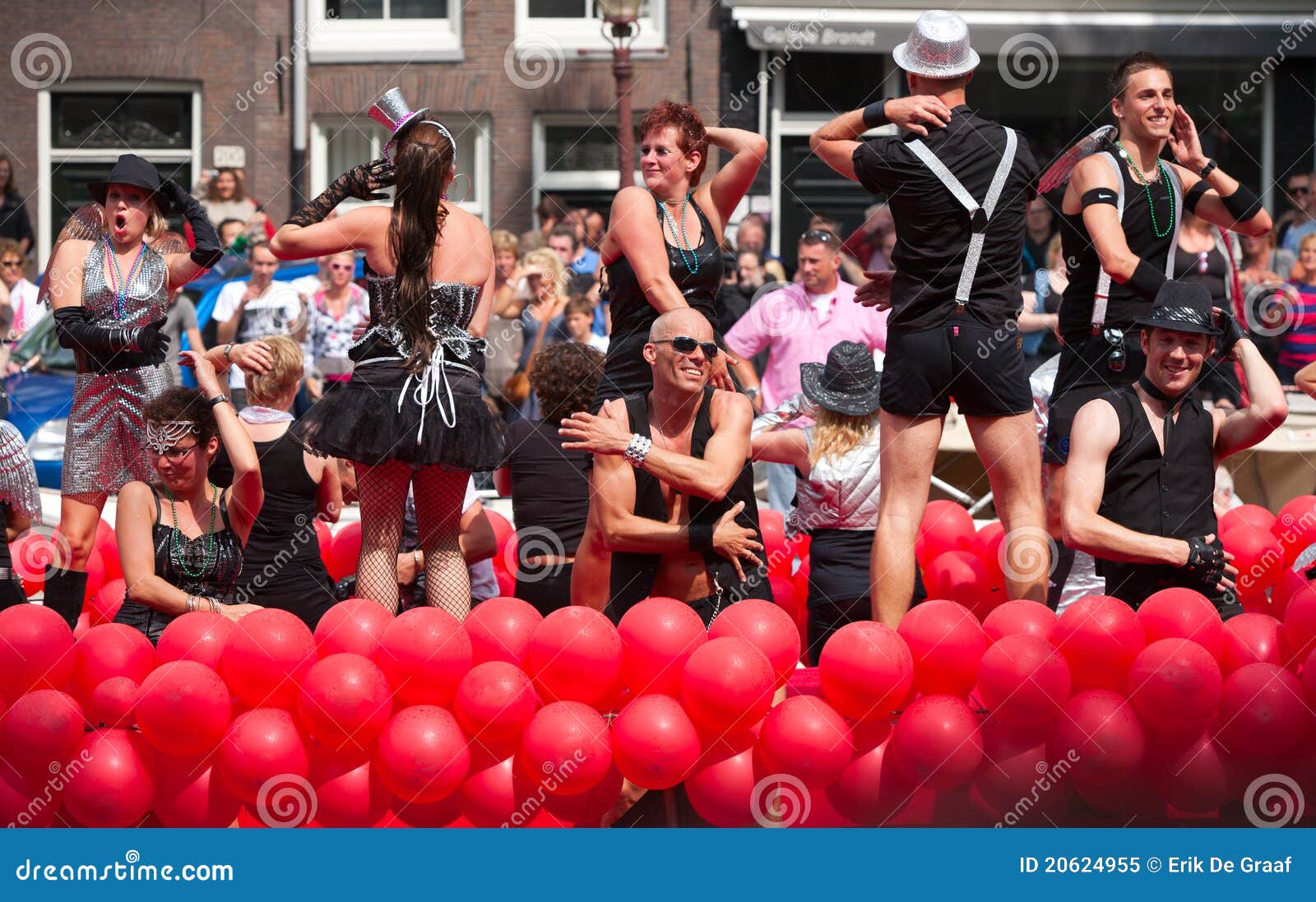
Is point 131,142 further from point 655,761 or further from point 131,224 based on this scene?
point 655,761

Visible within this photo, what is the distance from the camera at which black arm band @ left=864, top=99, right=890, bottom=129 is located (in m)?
4.80

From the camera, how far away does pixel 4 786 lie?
4.21m

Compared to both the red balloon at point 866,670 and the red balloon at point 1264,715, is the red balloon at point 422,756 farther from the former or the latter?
the red balloon at point 1264,715

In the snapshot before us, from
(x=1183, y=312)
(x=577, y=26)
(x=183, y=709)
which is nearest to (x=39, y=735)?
(x=183, y=709)

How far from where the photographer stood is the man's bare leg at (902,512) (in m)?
4.87

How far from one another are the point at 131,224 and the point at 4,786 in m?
2.34

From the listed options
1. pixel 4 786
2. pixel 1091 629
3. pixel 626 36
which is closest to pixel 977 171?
pixel 1091 629

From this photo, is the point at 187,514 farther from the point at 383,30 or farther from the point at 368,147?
the point at 383,30

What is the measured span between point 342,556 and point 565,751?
2.58 metres

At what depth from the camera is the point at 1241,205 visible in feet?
17.7
